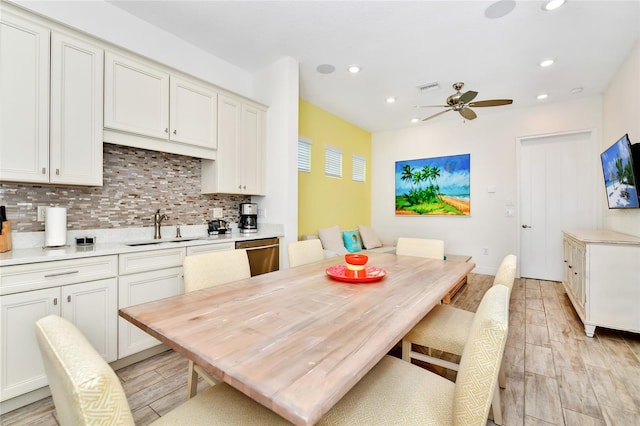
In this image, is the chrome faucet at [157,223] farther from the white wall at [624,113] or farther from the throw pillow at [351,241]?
the white wall at [624,113]

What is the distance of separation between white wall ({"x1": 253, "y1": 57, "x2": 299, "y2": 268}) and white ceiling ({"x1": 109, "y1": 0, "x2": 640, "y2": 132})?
0.22 meters

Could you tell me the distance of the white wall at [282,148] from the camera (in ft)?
11.1

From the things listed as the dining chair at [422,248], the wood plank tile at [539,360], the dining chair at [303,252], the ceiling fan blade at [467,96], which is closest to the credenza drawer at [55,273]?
the dining chair at [303,252]

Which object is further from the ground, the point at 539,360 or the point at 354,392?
the point at 354,392

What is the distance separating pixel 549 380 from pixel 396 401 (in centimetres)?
170

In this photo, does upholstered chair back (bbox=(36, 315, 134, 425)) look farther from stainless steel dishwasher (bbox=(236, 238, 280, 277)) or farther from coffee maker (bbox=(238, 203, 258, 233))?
coffee maker (bbox=(238, 203, 258, 233))

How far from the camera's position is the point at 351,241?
4941mm

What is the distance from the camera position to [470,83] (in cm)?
384

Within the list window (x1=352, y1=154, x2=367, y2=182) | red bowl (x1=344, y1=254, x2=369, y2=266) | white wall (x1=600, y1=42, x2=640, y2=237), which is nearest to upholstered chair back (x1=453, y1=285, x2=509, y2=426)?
red bowl (x1=344, y1=254, x2=369, y2=266)

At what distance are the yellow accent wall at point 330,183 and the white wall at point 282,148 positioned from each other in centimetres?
91

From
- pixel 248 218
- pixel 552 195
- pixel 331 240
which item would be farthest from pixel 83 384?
pixel 552 195

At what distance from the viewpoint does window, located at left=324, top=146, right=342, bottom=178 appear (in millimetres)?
4973

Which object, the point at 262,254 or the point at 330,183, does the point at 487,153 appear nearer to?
the point at 330,183

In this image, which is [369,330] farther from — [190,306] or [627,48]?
[627,48]
